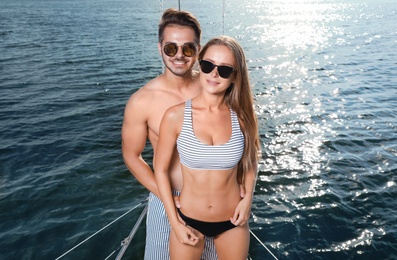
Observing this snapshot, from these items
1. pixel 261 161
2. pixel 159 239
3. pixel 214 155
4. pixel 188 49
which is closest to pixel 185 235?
pixel 159 239

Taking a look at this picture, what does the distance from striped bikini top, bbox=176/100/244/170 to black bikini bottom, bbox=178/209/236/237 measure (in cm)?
63

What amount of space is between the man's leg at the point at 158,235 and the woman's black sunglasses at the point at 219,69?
73.7 inches

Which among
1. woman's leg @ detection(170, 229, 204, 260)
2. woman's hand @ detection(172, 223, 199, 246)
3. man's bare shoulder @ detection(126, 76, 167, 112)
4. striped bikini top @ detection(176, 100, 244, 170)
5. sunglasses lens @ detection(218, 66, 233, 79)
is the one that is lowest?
woman's leg @ detection(170, 229, 204, 260)

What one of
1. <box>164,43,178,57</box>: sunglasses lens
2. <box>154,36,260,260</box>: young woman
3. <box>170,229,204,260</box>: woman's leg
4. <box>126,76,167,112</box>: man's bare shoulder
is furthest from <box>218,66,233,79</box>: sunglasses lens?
<box>170,229,204,260</box>: woman's leg

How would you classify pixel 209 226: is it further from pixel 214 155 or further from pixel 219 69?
pixel 219 69

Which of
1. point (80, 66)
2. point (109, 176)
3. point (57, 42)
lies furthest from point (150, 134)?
point (57, 42)

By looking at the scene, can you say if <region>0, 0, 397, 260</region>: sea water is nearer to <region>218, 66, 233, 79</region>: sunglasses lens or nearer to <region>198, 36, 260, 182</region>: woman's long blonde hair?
<region>198, 36, 260, 182</region>: woman's long blonde hair

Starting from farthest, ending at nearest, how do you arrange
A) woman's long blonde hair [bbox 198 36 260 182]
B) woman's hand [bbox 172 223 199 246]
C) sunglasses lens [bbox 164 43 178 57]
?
sunglasses lens [bbox 164 43 178 57], woman's long blonde hair [bbox 198 36 260 182], woman's hand [bbox 172 223 199 246]

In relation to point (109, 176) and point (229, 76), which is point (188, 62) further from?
point (109, 176)

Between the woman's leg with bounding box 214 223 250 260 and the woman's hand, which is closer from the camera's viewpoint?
the woman's hand

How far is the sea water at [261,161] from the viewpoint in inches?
309

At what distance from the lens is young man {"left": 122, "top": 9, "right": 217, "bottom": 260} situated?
3.80 metres

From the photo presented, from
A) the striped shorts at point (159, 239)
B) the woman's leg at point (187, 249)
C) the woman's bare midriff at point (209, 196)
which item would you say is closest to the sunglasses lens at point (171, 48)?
the woman's bare midriff at point (209, 196)

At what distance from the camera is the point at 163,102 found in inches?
157
